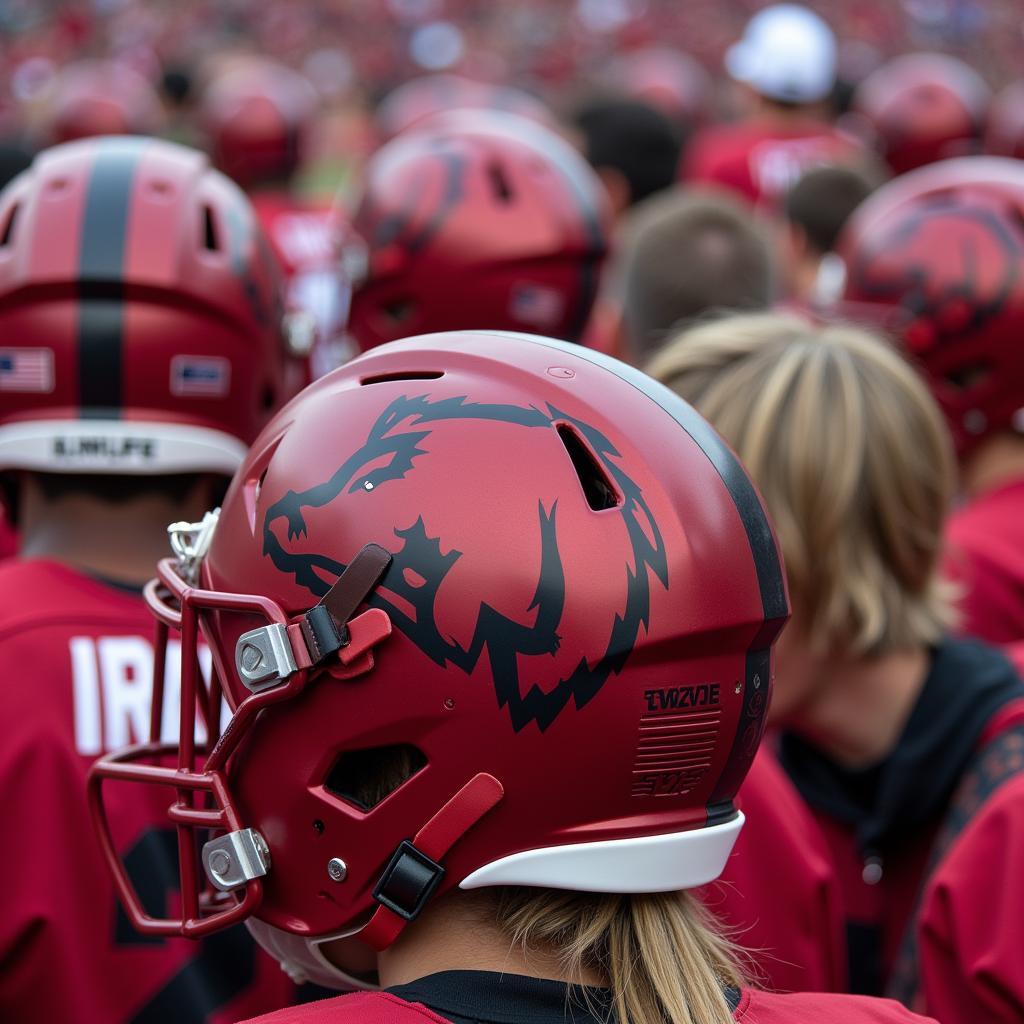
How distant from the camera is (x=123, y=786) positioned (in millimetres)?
2412

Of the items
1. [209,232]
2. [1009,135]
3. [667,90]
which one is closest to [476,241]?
[209,232]

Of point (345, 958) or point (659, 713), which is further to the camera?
point (345, 958)

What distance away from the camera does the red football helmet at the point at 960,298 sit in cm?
399

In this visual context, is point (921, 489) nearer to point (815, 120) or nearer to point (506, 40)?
point (815, 120)

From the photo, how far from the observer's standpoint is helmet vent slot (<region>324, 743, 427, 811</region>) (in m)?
1.76

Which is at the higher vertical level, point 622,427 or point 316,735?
point 622,427

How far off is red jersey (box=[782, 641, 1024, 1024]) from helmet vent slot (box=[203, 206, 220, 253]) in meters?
1.53

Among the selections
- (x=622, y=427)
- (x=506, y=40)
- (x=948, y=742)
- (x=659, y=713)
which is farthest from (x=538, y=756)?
(x=506, y=40)

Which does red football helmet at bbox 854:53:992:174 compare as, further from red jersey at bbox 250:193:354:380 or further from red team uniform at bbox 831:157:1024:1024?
red team uniform at bbox 831:157:1024:1024

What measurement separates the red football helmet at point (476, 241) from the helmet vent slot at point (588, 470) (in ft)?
7.36

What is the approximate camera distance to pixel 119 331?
270cm

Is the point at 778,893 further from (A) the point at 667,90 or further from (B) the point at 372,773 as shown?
(A) the point at 667,90

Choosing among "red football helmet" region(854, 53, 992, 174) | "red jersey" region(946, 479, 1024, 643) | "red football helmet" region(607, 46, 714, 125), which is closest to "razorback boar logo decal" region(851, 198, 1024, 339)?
"red jersey" region(946, 479, 1024, 643)

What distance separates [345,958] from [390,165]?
283 centimetres
